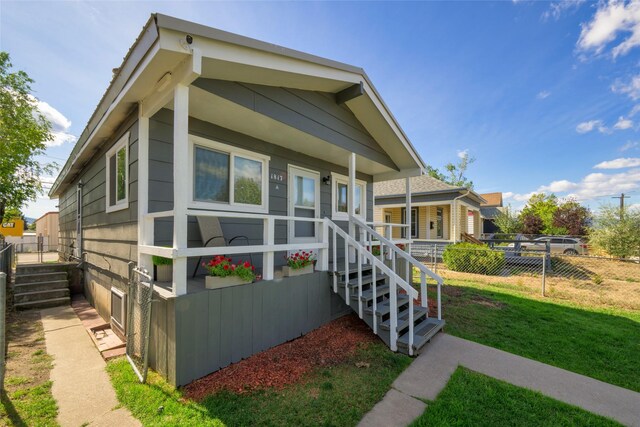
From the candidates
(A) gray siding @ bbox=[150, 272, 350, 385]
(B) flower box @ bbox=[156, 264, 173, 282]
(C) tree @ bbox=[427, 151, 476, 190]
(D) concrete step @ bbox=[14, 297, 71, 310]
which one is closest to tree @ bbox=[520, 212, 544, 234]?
(C) tree @ bbox=[427, 151, 476, 190]

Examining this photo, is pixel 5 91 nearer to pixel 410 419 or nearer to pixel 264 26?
pixel 264 26

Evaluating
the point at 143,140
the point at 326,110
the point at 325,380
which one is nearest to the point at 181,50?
the point at 143,140

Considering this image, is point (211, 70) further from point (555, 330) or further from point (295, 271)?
point (555, 330)

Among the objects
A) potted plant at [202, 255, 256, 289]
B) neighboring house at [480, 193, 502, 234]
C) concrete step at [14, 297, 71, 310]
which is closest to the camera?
potted plant at [202, 255, 256, 289]

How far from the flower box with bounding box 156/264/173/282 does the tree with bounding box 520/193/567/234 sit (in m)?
31.3

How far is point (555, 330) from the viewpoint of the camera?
15.4 feet

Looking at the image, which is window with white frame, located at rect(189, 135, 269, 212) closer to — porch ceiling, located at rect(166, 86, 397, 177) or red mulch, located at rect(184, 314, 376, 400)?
porch ceiling, located at rect(166, 86, 397, 177)

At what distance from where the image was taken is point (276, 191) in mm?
5504

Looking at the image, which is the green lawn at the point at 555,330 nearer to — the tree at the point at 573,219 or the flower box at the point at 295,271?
the flower box at the point at 295,271

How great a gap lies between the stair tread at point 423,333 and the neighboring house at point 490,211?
26563 millimetres

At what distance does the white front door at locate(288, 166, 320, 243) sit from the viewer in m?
5.87

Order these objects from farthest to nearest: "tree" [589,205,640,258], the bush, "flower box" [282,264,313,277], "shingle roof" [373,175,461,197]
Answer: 1. "shingle roof" [373,175,461,197]
2. "tree" [589,205,640,258]
3. the bush
4. "flower box" [282,264,313,277]

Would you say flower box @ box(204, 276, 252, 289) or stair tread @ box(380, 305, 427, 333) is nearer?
flower box @ box(204, 276, 252, 289)

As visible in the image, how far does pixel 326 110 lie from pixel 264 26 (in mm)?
3167
